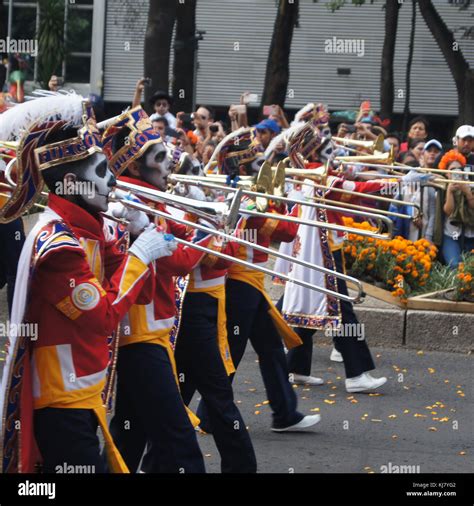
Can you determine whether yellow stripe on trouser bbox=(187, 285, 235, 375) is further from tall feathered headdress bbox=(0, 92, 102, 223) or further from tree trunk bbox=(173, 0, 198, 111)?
tree trunk bbox=(173, 0, 198, 111)

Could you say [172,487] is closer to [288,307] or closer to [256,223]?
[256,223]

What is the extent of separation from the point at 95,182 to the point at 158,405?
3.45ft

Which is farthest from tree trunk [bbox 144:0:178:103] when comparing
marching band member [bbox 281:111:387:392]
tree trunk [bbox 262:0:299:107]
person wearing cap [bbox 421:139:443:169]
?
marching band member [bbox 281:111:387:392]

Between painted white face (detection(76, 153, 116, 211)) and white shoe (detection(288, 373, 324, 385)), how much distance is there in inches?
166

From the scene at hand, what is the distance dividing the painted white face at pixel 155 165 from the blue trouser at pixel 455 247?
630 centimetres

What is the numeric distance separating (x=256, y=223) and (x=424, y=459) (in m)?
Answer: 1.57

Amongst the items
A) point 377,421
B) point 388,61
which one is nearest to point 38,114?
point 377,421

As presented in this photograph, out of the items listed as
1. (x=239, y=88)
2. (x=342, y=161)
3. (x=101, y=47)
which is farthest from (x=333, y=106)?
(x=342, y=161)

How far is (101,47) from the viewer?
106 feet

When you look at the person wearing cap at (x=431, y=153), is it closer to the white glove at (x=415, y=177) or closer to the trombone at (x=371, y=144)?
the trombone at (x=371, y=144)

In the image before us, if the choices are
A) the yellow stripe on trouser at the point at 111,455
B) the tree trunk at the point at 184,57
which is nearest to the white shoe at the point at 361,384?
the yellow stripe on trouser at the point at 111,455

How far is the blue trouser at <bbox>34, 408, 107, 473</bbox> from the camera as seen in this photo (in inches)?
173

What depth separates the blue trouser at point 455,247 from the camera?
11.5 metres

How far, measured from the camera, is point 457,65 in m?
20.3
